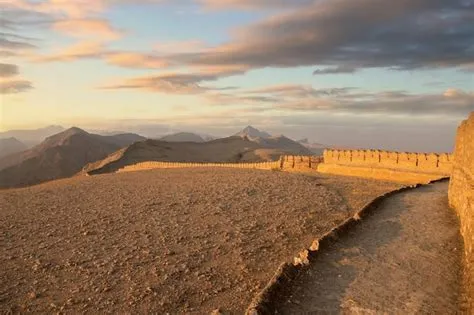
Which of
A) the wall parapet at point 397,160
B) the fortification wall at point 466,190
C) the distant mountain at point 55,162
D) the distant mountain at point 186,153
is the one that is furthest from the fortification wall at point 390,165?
the distant mountain at point 55,162

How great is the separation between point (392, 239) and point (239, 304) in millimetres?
4896

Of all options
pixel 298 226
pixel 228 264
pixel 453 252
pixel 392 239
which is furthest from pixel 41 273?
pixel 453 252

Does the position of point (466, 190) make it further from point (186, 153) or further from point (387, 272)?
point (186, 153)

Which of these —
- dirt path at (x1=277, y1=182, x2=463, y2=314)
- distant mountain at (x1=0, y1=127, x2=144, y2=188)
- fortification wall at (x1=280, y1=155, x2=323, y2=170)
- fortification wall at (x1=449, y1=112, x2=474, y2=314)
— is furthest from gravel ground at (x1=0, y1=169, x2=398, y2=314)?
distant mountain at (x1=0, y1=127, x2=144, y2=188)

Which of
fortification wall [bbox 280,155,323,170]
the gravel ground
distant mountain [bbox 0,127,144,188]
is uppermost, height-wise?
fortification wall [bbox 280,155,323,170]

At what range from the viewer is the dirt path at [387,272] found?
7.67 metres

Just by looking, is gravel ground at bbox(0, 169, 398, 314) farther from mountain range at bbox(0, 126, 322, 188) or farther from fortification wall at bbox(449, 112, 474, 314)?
mountain range at bbox(0, 126, 322, 188)

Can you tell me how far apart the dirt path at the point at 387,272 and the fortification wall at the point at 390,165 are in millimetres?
9246

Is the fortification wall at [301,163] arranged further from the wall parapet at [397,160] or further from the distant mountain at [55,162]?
the distant mountain at [55,162]

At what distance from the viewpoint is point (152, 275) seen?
9.64m

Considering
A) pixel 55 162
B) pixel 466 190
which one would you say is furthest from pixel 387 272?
pixel 55 162

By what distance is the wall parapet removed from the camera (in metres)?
21.8

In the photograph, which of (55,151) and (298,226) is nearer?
(298,226)

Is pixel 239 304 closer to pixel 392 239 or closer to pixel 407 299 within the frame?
pixel 407 299
